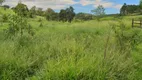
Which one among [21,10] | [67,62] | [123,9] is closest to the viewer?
[67,62]

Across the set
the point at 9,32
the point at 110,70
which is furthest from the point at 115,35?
the point at 9,32

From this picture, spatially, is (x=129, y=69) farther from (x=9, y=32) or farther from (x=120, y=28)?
(x=9, y=32)

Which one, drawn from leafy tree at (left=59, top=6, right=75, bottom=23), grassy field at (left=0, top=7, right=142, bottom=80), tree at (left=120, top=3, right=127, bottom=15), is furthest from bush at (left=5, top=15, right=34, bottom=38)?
tree at (left=120, top=3, right=127, bottom=15)

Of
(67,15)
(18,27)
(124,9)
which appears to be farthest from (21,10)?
(124,9)

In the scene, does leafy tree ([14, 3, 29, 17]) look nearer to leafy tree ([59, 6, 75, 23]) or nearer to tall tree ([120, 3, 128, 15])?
leafy tree ([59, 6, 75, 23])

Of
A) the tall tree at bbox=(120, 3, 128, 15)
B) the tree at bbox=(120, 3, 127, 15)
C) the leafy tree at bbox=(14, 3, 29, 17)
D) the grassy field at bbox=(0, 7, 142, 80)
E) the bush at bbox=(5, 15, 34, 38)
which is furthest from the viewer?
the tree at bbox=(120, 3, 127, 15)

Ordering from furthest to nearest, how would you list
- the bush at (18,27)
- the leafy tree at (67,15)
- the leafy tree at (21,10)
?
1. the leafy tree at (67,15)
2. the leafy tree at (21,10)
3. the bush at (18,27)

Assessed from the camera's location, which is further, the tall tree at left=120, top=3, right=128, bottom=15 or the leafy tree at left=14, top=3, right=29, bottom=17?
the tall tree at left=120, top=3, right=128, bottom=15

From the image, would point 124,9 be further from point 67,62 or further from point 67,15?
point 67,62

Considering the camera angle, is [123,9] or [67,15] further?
[123,9]

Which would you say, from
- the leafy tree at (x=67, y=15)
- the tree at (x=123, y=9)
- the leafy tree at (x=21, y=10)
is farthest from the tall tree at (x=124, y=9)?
the leafy tree at (x=21, y=10)

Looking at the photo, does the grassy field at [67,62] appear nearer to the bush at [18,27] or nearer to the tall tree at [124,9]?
the bush at [18,27]

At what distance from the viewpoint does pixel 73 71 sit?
6176 millimetres

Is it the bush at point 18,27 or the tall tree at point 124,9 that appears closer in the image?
the bush at point 18,27
